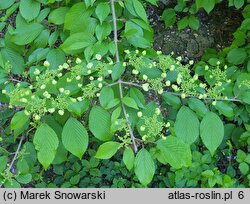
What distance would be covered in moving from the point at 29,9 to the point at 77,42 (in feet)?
1.25

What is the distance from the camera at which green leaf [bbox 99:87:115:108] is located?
1480 millimetres

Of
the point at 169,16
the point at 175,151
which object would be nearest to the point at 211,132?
the point at 175,151

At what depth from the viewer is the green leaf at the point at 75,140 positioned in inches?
58.2

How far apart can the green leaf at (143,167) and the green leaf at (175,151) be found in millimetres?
67

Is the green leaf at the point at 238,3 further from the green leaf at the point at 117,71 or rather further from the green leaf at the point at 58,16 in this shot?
the green leaf at the point at 117,71

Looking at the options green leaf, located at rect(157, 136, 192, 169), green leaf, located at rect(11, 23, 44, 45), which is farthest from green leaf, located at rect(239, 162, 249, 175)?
green leaf, located at rect(11, 23, 44, 45)

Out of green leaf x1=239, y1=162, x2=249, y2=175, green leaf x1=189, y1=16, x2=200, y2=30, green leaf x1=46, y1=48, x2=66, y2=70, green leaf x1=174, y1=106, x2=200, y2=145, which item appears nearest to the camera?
green leaf x1=174, y1=106, x2=200, y2=145

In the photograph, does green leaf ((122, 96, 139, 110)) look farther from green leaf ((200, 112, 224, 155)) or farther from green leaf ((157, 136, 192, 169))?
green leaf ((200, 112, 224, 155))

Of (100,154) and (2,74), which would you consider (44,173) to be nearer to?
(2,74)

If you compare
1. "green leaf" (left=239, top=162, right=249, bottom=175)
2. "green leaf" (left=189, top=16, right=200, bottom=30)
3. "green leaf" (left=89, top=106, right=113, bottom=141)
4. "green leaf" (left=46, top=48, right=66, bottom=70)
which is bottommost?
"green leaf" (left=239, top=162, right=249, bottom=175)

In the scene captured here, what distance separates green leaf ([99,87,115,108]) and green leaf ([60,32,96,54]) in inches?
9.9

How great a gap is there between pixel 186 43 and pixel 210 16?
0.39m

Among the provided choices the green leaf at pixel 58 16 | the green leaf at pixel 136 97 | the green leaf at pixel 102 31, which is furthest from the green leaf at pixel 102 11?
the green leaf at pixel 136 97

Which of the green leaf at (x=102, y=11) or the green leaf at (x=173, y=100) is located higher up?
the green leaf at (x=102, y=11)
